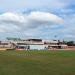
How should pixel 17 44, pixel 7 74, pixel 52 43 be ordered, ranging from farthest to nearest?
pixel 52 43 < pixel 17 44 < pixel 7 74

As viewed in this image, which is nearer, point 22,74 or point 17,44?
point 22,74

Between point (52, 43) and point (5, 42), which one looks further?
point (52, 43)

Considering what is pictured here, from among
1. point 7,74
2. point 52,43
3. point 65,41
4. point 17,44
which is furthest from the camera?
point 65,41

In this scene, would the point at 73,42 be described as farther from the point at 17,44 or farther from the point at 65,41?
the point at 17,44

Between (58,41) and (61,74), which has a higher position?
(58,41)

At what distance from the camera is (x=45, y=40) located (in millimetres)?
172875

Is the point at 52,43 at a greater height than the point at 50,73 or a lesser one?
greater

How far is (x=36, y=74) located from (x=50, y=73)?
4.69 feet

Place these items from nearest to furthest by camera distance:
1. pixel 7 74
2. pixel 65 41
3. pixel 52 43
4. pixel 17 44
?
pixel 7 74
pixel 17 44
pixel 52 43
pixel 65 41

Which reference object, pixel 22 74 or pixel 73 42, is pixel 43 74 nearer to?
pixel 22 74

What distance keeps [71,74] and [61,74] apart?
0.80 metres

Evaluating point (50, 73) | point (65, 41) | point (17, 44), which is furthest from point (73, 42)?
point (50, 73)

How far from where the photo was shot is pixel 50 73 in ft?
76.3

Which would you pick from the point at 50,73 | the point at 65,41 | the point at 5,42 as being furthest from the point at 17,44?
the point at 50,73
